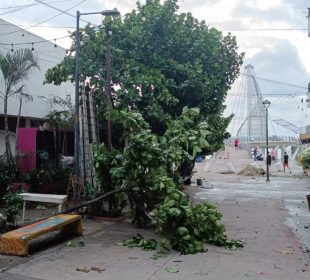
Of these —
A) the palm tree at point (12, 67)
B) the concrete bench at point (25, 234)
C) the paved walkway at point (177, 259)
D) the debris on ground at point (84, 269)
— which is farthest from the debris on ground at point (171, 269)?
the palm tree at point (12, 67)

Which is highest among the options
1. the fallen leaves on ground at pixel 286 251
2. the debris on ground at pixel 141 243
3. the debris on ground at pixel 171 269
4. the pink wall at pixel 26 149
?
the pink wall at pixel 26 149

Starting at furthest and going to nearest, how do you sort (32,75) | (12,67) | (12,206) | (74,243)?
(32,75) < (12,67) < (12,206) < (74,243)

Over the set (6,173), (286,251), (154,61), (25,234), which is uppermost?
(154,61)

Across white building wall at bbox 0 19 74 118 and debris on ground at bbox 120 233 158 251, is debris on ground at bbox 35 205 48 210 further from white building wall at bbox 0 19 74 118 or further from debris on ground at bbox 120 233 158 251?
white building wall at bbox 0 19 74 118

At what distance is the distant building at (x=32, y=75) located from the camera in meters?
15.9

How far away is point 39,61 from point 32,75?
0.80 metres

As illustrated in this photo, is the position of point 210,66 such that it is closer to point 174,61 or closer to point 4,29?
point 174,61

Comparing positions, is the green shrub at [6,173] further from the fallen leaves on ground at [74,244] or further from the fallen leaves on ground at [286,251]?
the fallen leaves on ground at [286,251]

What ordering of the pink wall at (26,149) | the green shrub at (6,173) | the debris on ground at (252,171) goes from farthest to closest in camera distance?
the debris on ground at (252,171) → the pink wall at (26,149) → the green shrub at (6,173)

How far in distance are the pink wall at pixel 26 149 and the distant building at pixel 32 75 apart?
1800mm

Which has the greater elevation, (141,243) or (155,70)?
(155,70)

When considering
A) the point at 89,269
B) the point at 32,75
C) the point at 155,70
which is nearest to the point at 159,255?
the point at 89,269

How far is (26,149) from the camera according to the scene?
14.0m

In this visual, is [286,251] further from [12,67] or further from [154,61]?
[12,67]
